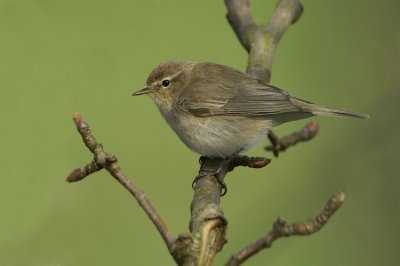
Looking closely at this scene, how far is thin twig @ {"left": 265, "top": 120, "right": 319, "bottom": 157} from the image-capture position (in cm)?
432

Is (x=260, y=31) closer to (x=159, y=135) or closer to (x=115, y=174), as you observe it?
(x=159, y=135)

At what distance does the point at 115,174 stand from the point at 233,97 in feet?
7.89

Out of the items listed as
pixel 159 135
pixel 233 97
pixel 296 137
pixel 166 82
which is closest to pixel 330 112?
pixel 296 137

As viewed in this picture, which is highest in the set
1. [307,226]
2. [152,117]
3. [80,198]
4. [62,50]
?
[62,50]

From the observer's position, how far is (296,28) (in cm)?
616

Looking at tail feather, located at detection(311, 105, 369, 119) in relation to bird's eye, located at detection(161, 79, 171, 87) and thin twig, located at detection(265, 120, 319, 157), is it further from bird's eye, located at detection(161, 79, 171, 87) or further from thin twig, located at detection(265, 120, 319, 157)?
bird's eye, located at detection(161, 79, 171, 87)

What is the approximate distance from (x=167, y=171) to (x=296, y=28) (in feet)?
6.35

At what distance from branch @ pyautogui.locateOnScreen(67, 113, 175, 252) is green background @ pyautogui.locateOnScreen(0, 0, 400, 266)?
1.32 meters

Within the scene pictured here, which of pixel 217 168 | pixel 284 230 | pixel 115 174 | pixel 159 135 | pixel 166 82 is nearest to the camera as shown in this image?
pixel 284 230

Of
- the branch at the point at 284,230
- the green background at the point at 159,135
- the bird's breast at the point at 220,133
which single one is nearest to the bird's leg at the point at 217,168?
the bird's breast at the point at 220,133

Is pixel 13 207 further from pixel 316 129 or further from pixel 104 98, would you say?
pixel 316 129

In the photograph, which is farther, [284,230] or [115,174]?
[115,174]

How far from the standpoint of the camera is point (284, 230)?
2.20 metres

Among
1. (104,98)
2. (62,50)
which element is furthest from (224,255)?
(62,50)
